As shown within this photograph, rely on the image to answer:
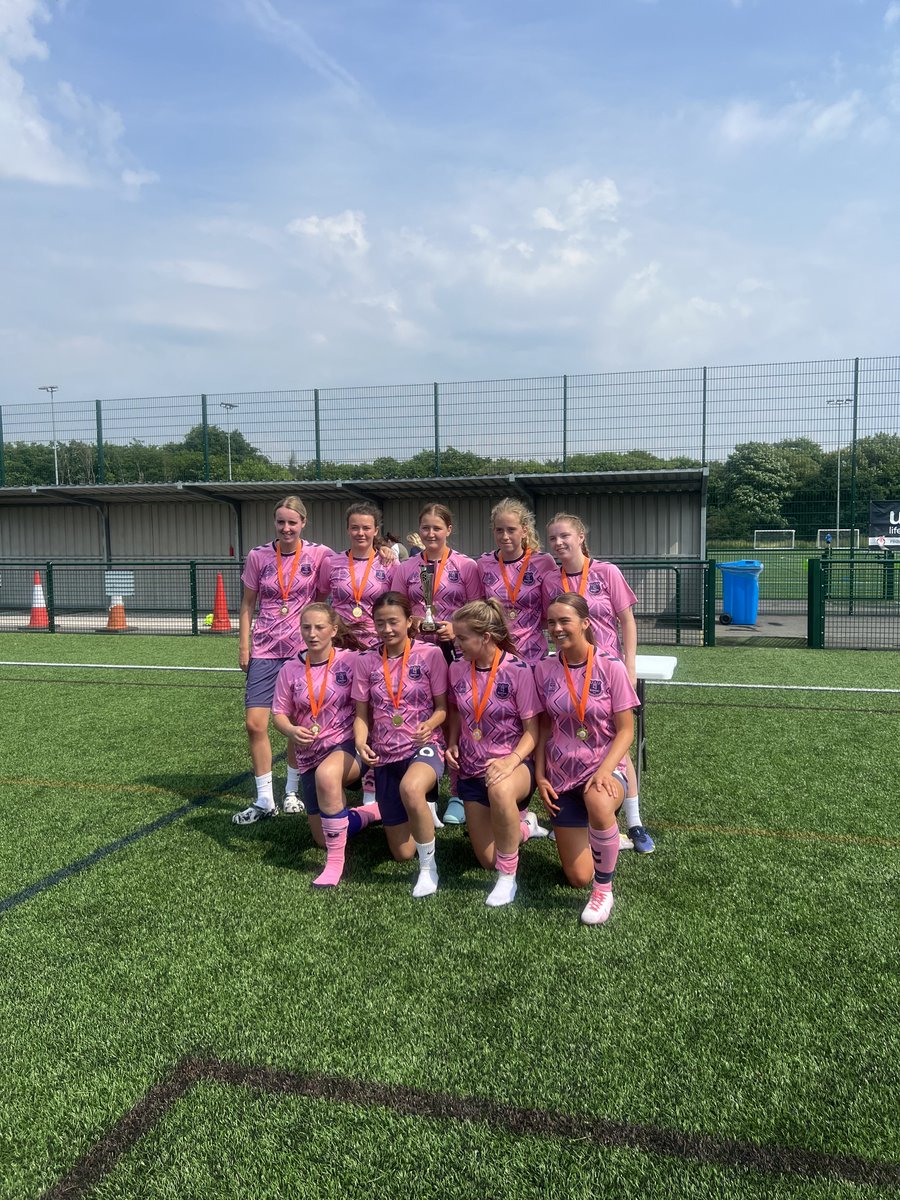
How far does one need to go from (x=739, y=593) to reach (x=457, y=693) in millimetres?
12605

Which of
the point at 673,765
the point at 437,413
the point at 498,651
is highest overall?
the point at 437,413

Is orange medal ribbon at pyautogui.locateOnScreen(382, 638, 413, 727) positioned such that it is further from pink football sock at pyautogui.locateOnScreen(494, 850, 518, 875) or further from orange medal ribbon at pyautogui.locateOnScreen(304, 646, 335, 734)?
pink football sock at pyautogui.locateOnScreen(494, 850, 518, 875)

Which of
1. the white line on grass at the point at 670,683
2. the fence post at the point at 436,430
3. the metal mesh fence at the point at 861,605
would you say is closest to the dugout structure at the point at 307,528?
the fence post at the point at 436,430

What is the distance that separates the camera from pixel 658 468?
15922mm

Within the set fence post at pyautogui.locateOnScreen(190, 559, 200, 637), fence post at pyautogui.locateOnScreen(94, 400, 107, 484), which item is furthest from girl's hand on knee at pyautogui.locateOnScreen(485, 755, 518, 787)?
fence post at pyautogui.locateOnScreen(94, 400, 107, 484)

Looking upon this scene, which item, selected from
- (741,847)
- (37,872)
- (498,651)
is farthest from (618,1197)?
(37,872)

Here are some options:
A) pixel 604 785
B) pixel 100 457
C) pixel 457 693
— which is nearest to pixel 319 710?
pixel 457 693

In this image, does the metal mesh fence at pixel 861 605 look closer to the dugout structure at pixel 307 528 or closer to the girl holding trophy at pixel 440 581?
the dugout structure at pixel 307 528

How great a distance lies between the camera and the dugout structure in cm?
1602

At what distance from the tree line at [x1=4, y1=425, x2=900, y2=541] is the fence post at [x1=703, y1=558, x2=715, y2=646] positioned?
12.6 ft

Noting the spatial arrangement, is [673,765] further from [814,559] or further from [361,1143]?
[814,559]

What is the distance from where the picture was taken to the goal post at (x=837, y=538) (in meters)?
17.0

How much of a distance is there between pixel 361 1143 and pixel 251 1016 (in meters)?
0.75

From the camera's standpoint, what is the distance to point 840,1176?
2.07m
